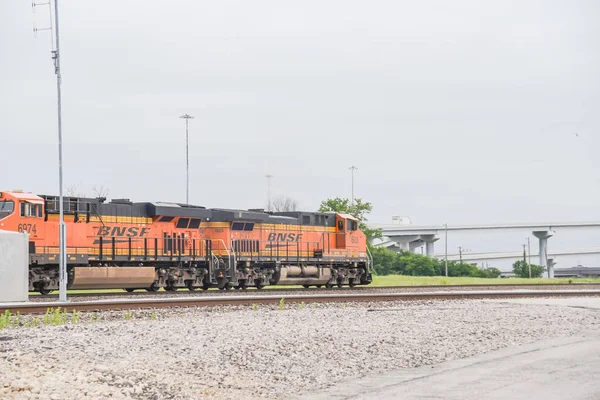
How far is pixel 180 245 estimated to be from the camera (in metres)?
31.8

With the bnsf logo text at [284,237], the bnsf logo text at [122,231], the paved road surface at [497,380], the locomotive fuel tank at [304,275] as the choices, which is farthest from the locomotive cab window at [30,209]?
the paved road surface at [497,380]

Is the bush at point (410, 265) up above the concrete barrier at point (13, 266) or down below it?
below

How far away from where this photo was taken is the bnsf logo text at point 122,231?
1148 inches

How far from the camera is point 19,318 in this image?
1698 cm

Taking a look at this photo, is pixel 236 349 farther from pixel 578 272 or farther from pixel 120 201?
pixel 578 272

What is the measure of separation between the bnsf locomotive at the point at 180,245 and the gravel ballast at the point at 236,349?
9.30 m

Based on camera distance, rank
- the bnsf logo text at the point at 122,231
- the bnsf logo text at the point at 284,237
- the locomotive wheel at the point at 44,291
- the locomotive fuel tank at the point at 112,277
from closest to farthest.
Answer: the locomotive wheel at the point at 44,291
the locomotive fuel tank at the point at 112,277
the bnsf logo text at the point at 122,231
the bnsf logo text at the point at 284,237

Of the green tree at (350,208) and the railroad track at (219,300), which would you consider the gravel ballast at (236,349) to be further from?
the green tree at (350,208)

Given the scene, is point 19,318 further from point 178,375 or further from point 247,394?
point 247,394

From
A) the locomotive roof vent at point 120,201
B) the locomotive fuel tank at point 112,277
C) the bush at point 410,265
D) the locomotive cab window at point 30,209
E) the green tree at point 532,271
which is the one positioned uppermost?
the locomotive roof vent at point 120,201

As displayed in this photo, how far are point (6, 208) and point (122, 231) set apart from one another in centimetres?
473

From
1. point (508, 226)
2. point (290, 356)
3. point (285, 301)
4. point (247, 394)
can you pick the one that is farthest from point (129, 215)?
point (508, 226)

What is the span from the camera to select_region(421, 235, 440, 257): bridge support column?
310 feet

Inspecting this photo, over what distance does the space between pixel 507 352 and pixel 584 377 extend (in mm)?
2596
